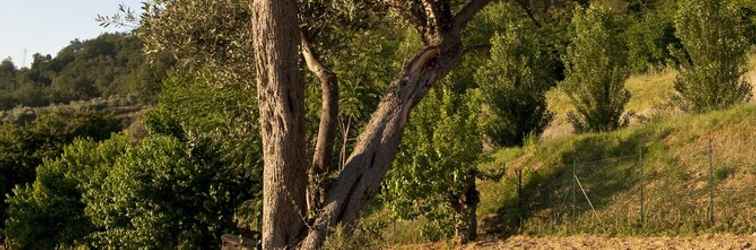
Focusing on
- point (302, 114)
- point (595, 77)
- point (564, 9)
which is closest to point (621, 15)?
point (564, 9)

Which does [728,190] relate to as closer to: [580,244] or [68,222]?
[580,244]

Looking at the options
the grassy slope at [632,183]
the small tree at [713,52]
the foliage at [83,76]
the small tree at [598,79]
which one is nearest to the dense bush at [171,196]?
the grassy slope at [632,183]

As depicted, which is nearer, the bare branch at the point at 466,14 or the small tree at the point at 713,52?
the bare branch at the point at 466,14

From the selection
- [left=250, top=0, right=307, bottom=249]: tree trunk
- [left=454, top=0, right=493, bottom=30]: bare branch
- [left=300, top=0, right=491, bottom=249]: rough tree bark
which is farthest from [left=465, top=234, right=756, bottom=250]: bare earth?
[left=250, top=0, right=307, bottom=249]: tree trunk

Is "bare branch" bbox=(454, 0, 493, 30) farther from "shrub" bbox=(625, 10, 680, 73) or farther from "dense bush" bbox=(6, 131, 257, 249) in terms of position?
"shrub" bbox=(625, 10, 680, 73)

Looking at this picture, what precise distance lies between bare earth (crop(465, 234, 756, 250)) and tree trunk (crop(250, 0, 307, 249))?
33.1 ft

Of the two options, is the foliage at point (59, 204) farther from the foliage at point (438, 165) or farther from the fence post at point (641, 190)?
the fence post at point (641, 190)

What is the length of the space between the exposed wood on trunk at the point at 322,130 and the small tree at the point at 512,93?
16.5m

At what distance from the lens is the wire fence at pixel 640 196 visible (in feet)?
53.4

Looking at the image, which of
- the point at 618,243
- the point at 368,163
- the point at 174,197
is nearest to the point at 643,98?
the point at 618,243

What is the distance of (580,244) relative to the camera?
55.7ft

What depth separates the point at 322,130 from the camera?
7.75 m

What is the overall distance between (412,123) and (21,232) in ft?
48.6

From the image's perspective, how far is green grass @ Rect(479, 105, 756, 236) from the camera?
16.6 metres
